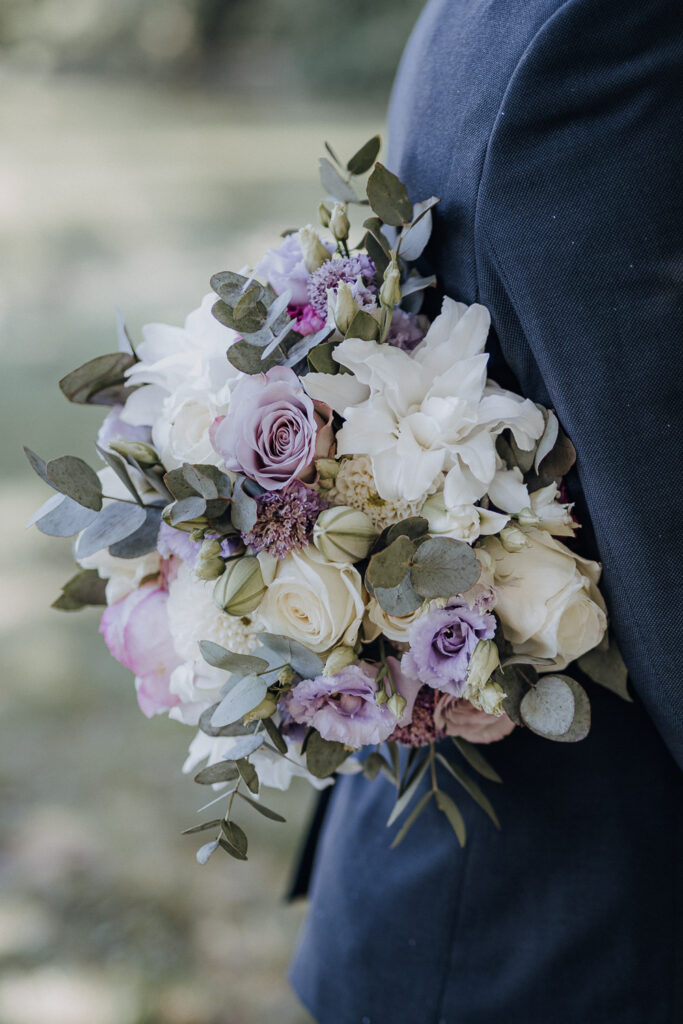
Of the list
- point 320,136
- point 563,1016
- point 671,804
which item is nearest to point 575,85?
point 671,804

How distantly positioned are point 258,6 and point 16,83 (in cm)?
152

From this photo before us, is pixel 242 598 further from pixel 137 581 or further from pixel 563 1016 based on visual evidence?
pixel 563 1016

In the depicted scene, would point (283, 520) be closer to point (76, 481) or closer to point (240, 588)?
point (240, 588)

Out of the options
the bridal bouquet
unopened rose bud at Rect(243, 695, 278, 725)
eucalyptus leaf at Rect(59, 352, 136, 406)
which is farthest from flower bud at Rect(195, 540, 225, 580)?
eucalyptus leaf at Rect(59, 352, 136, 406)

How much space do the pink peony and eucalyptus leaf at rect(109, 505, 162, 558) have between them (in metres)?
0.26

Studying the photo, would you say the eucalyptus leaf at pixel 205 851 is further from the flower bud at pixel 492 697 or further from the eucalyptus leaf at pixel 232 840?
the flower bud at pixel 492 697

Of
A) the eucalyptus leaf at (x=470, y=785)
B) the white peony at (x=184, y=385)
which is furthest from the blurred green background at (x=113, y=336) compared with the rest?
the white peony at (x=184, y=385)

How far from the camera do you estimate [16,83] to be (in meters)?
4.84

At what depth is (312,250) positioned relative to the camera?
69 cm

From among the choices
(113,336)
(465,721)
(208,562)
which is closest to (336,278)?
(208,562)

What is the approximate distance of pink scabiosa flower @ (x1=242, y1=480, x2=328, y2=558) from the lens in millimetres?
624

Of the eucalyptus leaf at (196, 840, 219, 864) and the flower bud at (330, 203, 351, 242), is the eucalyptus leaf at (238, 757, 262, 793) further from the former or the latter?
the flower bud at (330, 203, 351, 242)

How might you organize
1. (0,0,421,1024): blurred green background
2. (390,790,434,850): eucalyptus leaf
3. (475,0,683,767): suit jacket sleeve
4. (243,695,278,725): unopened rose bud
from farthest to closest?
(0,0,421,1024): blurred green background, (390,790,434,850): eucalyptus leaf, (243,695,278,725): unopened rose bud, (475,0,683,767): suit jacket sleeve

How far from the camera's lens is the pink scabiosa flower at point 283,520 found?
0.62 meters
